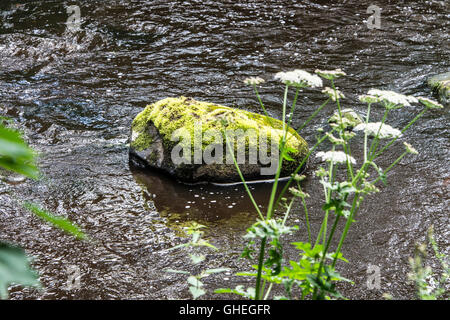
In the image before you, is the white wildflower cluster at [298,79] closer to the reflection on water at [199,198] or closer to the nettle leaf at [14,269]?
the nettle leaf at [14,269]

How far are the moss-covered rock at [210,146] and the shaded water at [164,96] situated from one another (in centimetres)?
22

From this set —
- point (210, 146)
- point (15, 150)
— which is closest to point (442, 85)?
point (210, 146)

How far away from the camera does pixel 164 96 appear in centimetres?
827

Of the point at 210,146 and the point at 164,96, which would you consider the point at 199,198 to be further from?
the point at 164,96

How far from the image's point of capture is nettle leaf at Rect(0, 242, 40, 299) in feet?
2.14

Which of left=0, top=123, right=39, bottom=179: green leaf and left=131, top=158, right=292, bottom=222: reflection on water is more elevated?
left=0, top=123, right=39, bottom=179: green leaf

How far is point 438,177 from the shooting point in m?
5.89

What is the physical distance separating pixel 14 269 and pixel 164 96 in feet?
25.4

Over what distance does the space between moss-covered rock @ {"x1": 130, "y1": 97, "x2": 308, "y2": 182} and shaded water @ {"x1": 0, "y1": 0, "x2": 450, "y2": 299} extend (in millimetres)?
222

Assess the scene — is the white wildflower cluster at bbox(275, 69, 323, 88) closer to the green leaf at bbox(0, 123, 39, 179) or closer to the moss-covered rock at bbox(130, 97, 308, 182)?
the green leaf at bbox(0, 123, 39, 179)

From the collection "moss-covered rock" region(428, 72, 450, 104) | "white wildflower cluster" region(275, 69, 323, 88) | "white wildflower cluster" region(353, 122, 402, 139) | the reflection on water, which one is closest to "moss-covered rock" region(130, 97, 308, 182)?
the reflection on water

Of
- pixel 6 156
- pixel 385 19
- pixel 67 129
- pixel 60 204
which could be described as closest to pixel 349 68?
pixel 385 19

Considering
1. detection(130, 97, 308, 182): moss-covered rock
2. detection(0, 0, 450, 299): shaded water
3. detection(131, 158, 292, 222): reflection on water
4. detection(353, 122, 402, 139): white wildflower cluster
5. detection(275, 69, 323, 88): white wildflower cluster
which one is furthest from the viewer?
detection(130, 97, 308, 182): moss-covered rock

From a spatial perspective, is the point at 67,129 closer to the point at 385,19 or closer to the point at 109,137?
the point at 109,137
